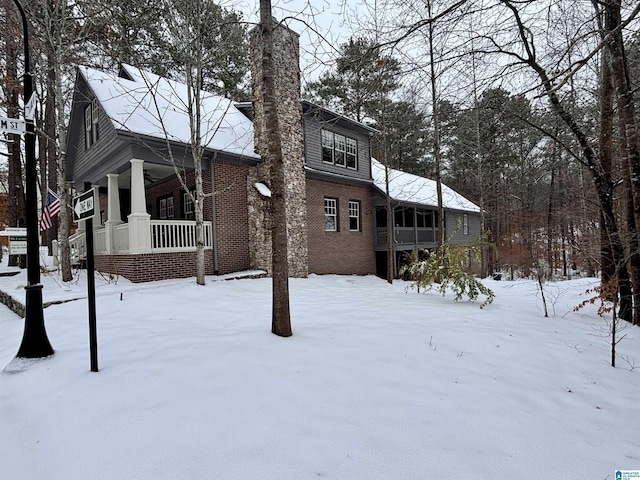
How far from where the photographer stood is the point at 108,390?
9.37 ft

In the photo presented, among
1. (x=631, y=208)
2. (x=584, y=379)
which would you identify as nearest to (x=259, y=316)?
(x=584, y=379)

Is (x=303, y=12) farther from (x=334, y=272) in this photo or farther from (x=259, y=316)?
(x=334, y=272)

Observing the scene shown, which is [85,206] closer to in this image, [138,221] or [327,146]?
[138,221]

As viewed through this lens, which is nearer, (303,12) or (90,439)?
(90,439)

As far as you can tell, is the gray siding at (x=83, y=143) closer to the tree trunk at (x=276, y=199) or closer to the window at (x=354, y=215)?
the tree trunk at (x=276, y=199)

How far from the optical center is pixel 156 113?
9.65 m

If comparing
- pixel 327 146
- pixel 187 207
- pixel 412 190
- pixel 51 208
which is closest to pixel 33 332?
pixel 51 208

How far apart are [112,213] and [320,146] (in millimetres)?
7619

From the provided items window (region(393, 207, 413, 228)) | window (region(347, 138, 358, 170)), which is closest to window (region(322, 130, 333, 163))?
window (region(347, 138, 358, 170))

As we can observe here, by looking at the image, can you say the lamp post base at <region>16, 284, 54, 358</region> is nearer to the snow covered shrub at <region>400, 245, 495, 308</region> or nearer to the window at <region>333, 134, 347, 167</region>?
the snow covered shrub at <region>400, 245, 495, 308</region>

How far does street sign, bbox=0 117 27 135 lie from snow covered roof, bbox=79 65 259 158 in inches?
161

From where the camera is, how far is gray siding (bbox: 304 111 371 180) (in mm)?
12859

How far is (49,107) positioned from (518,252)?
25.5 m

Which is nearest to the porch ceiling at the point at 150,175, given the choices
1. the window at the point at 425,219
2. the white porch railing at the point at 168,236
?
the white porch railing at the point at 168,236
